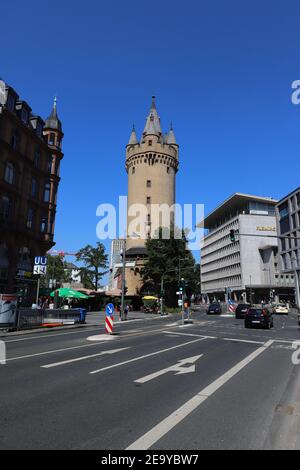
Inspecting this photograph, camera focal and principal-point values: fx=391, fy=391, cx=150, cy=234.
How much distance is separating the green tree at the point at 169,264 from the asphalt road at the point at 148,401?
56733 mm

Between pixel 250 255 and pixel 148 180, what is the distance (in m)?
42.1

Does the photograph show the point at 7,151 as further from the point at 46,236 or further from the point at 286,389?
the point at 286,389

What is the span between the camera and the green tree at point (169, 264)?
70.2 meters

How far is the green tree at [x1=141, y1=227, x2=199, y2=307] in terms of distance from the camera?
70.2 meters

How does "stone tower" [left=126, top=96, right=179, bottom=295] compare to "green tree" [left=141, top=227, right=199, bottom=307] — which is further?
"stone tower" [left=126, top=96, right=179, bottom=295]

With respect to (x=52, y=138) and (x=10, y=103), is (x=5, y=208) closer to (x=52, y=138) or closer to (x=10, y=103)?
(x=10, y=103)

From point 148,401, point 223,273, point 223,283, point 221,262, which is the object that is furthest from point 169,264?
point 221,262

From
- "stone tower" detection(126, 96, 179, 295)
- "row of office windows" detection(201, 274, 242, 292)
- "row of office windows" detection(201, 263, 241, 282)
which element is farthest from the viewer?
"row of office windows" detection(201, 263, 241, 282)

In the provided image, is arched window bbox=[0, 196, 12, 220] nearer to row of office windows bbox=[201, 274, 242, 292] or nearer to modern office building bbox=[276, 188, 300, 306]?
modern office building bbox=[276, 188, 300, 306]

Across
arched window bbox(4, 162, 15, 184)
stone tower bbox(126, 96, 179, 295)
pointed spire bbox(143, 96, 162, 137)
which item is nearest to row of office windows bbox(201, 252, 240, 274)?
stone tower bbox(126, 96, 179, 295)

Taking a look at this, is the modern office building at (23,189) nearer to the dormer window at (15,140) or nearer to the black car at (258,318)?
the dormer window at (15,140)

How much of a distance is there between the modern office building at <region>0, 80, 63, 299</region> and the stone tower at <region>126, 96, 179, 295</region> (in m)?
43.3

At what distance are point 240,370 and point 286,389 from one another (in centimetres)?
234
